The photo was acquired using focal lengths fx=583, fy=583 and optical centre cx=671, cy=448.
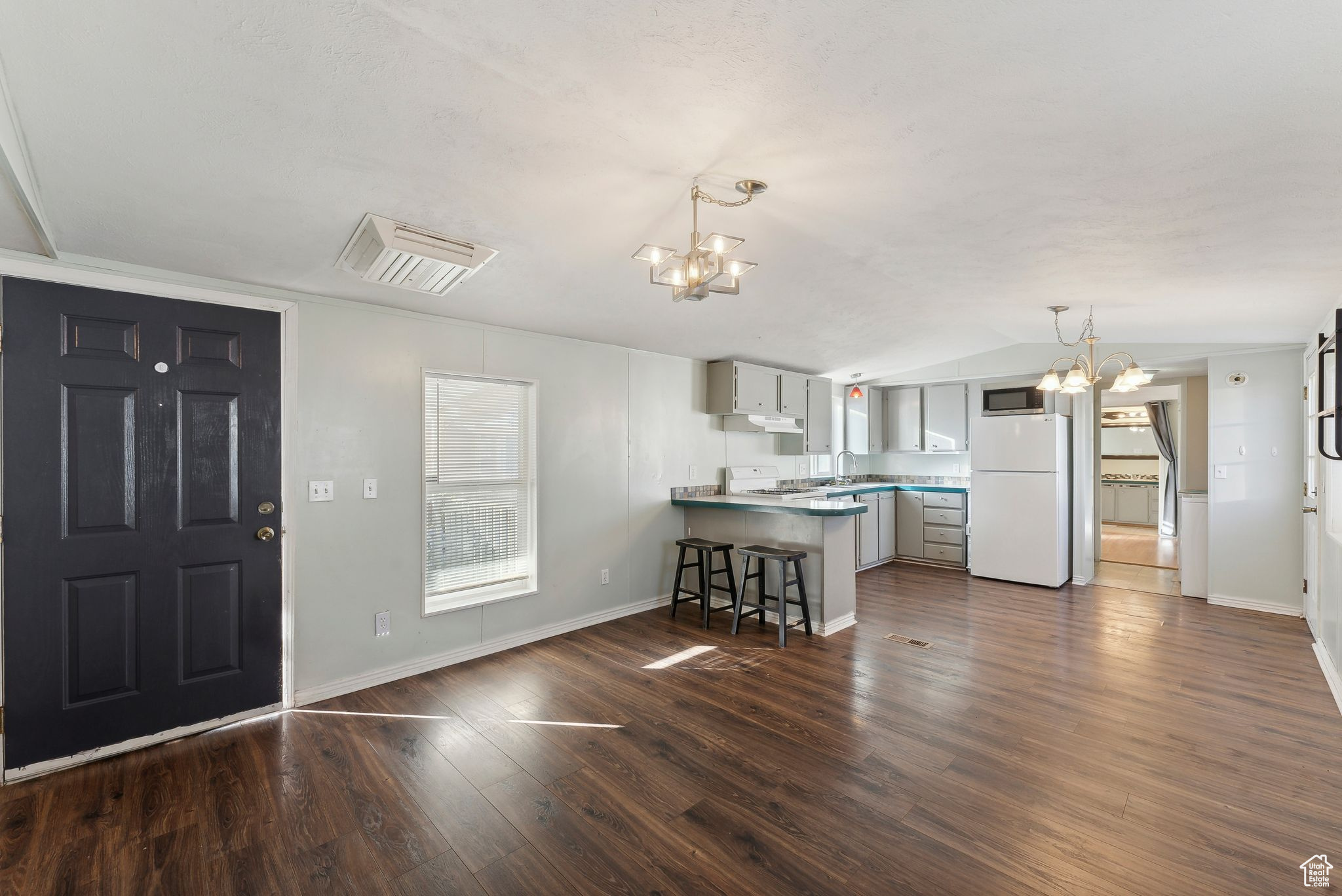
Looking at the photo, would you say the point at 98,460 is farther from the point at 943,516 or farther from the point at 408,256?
the point at 943,516

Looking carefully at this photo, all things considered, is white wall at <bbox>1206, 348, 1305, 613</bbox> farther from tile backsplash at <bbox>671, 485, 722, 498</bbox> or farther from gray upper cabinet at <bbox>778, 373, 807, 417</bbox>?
tile backsplash at <bbox>671, 485, 722, 498</bbox>

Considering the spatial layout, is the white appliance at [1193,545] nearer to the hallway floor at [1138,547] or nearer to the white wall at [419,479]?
the hallway floor at [1138,547]

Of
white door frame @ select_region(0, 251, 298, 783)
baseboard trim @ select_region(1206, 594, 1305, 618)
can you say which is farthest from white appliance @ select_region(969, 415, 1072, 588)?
white door frame @ select_region(0, 251, 298, 783)

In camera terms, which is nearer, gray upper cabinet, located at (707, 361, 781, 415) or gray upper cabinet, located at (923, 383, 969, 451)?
gray upper cabinet, located at (707, 361, 781, 415)

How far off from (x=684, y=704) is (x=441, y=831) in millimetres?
1318

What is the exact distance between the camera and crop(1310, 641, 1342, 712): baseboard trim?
A: 301 cm

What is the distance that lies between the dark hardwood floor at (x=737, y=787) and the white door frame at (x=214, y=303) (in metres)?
0.08

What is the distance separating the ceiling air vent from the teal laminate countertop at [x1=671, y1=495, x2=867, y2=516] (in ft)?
8.47

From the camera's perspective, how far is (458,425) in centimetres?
373

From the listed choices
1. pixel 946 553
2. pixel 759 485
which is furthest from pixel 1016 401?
pixel 759 485

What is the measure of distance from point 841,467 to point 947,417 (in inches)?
51.8

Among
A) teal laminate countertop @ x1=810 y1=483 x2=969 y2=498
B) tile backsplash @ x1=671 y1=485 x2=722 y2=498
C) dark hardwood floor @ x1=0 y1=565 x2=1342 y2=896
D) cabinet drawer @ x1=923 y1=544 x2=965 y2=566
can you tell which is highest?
tile backsplash @ x1=671 y1=485 x2=722 y2=498

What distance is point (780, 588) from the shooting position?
4.12m

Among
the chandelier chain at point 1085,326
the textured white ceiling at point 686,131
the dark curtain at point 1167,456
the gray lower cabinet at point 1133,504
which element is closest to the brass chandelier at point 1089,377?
the chandelier chain at point 1085,326
